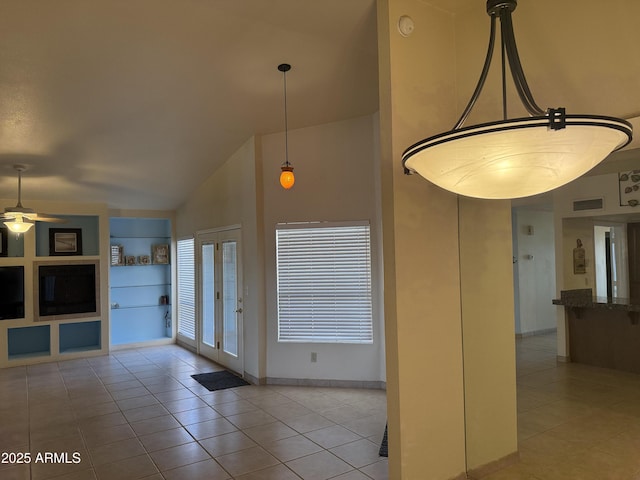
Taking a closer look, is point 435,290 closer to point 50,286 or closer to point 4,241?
point 50,286

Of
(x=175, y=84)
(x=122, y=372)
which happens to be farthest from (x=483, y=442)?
(x=122, y=372)

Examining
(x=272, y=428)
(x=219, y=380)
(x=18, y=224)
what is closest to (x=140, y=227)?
(x=18, y=224)

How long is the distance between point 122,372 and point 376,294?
3892mm

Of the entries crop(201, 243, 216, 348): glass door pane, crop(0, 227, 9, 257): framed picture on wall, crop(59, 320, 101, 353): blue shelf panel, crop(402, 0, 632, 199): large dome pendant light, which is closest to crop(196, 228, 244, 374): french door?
crop(201, 243, 216, 348): glass door pane

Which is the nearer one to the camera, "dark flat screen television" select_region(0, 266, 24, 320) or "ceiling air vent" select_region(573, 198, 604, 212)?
"ceiling air vent" select_region(573, 198, 604, 212)

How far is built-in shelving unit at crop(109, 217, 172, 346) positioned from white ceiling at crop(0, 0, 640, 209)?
267cm

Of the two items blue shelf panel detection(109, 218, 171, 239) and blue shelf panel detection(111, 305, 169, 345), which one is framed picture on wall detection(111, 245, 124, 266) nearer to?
blue shelf panel detection(109, 218, 171, 239)

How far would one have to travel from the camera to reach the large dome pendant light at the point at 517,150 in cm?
133

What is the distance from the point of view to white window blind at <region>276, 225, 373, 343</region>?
512cm

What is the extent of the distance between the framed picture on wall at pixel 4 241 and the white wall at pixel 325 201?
4.43 m

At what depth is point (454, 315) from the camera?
298cm

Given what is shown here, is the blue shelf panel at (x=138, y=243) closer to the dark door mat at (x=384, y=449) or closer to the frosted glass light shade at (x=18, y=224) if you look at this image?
the frosted glass light shade at (x=18, y=224)

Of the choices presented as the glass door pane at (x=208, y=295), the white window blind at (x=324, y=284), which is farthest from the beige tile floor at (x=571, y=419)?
the glass door pane at (x=208, y=295)

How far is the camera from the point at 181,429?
4047 millimetres
